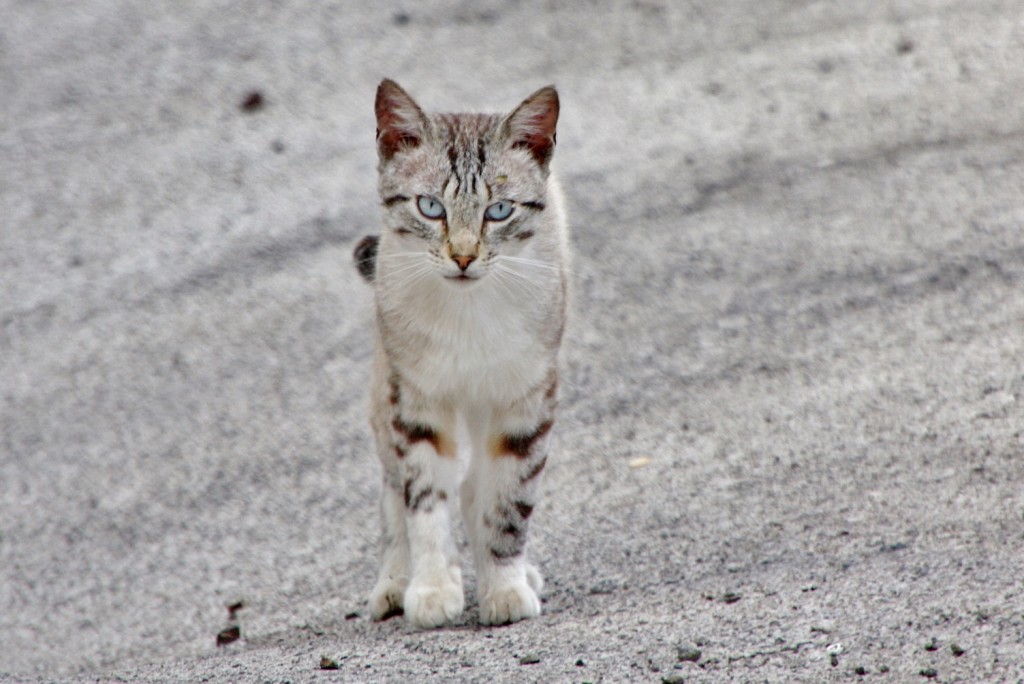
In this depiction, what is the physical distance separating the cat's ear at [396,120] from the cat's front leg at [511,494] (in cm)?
110

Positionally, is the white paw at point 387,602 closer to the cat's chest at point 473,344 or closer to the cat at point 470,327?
the cat at point 470,327

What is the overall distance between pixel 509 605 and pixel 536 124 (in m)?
1.84

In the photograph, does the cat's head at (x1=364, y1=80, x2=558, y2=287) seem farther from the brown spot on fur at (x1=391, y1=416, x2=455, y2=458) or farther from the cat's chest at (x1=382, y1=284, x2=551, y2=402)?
the brown spot on fur at (x1=391, y1=416, x2=455, y2=458)

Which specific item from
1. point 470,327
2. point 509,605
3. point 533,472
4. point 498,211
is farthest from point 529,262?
point 509,605

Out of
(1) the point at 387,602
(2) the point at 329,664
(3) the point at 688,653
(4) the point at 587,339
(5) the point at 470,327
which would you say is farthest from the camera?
(4) the point at 587,339

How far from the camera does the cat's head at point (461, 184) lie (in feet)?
15.7

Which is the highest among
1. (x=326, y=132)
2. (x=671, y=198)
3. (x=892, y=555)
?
(x=326, y=132)

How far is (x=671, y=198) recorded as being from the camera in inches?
340

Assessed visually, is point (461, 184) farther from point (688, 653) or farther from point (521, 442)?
point (688, 653)

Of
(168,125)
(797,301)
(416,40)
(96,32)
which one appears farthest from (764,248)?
(96,32)

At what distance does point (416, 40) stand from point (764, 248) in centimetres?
361

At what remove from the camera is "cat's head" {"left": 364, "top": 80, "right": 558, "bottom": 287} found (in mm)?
4781

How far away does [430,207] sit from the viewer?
485 cm

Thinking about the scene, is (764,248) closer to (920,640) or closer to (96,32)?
(920,640)
